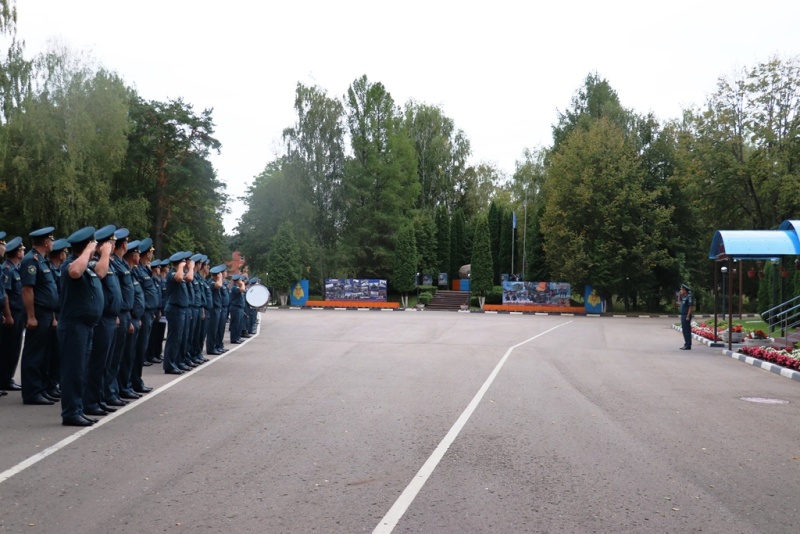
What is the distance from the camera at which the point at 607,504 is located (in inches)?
218

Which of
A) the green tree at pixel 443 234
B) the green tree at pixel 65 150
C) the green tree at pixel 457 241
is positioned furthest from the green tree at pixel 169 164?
the green tree at pixel 457 241

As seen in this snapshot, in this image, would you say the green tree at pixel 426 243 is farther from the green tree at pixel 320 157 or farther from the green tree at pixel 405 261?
the green tree at pixel 320 157

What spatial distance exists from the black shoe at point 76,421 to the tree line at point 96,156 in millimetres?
30874

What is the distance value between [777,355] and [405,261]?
44.2 meters

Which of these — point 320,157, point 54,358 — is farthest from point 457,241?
point 54,358

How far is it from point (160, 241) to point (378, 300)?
16.0 m

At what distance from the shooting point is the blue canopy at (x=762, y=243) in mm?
19906

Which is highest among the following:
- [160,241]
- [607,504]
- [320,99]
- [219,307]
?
[320,99]

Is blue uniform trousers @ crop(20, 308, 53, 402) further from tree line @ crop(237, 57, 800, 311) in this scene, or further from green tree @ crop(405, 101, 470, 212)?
green tree @ crop(405, 101, 470, 212)

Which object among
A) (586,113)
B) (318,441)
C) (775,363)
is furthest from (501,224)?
(318,441)

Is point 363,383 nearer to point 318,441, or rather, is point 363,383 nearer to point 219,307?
point 318,441

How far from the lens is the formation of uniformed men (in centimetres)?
821

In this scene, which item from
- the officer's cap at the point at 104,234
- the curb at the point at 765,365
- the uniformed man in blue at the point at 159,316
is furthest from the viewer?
the curb at the point at 765,365

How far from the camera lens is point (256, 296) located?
2272cm
